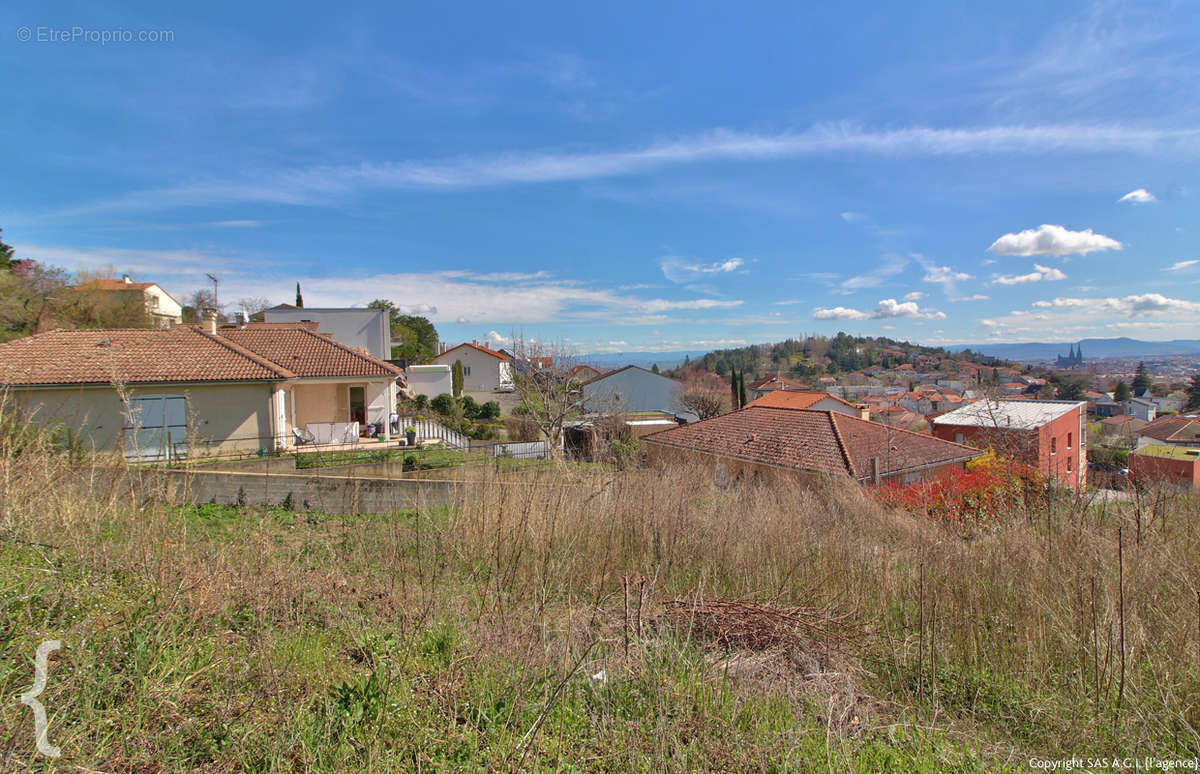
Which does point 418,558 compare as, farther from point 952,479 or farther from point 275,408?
point 275,408

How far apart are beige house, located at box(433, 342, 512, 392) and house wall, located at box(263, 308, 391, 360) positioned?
16001mm

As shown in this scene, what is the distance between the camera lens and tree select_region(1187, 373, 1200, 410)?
50.9 m

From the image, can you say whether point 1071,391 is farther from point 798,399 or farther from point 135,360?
point 135,360

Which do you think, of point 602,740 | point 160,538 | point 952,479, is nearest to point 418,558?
point 160,538

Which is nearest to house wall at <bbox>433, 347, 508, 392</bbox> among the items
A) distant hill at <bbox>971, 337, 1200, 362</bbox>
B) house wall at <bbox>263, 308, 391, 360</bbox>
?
house wall at <bbox>263, 308, 391, 360</bbox>

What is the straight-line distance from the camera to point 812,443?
17.0m

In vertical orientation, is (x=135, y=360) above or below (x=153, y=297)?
below

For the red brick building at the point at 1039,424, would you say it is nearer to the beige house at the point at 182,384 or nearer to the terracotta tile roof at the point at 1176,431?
the terracotta tile roof at the point at 1176,431

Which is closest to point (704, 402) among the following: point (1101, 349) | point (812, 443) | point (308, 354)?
point (812, 443)

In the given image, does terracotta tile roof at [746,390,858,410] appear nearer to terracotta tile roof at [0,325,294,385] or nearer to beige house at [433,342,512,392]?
beige house at [433,342,512,392]

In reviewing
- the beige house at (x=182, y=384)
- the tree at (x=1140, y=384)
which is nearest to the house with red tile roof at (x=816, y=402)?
the beige house at (x=182, y=384)

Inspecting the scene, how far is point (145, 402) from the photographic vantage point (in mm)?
14430

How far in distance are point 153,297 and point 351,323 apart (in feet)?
37.8

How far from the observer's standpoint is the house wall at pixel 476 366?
167 ft
